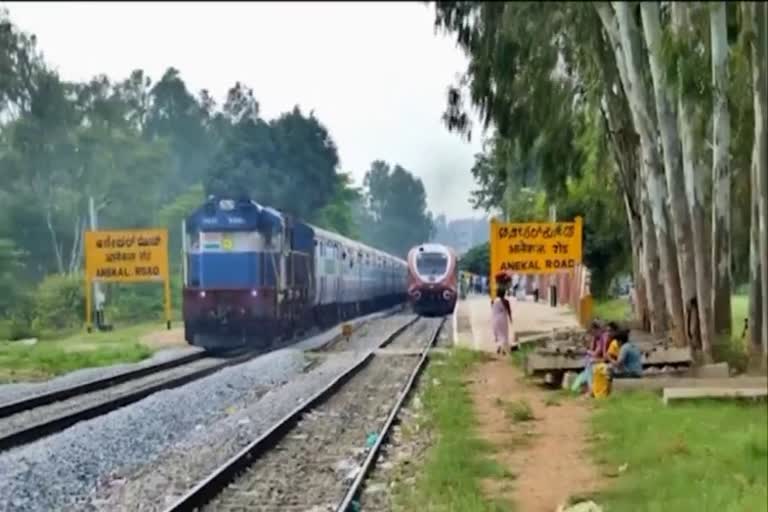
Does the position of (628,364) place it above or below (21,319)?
below

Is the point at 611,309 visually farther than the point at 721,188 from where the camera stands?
Yes

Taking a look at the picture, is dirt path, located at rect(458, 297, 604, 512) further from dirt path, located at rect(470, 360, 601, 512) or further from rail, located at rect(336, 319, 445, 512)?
rail, located at rect(336, 319, 445, 512)

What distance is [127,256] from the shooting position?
27.8 meters

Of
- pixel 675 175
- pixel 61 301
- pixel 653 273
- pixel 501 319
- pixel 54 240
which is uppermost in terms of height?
pixel 54 240

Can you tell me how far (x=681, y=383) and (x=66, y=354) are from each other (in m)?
14.9

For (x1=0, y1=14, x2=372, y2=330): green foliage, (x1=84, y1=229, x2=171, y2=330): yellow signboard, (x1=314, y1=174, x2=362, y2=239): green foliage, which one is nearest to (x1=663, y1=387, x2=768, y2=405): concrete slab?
(x1=0, y1=14, x2=372, y2=330): green foliage

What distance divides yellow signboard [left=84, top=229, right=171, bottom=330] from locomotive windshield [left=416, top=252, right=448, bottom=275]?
18.4 metres

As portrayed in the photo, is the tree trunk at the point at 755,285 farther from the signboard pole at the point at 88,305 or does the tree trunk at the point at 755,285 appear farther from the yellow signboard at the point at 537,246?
the signboard pole at the point at 88,305

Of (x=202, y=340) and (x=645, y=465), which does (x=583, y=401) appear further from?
(x=202, y=340)

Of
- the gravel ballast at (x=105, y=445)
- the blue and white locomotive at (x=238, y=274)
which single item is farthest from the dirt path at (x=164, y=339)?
the gravel ballast at (x=105, y=445)

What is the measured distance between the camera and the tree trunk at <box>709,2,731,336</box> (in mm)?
11969

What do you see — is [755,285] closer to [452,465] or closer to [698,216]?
[452,465]

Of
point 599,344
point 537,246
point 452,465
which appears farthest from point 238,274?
point 452,465

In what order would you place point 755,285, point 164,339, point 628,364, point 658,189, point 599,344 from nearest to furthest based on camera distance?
1. point 755,285
2. point 628,364
3. point 658,189
4. point 599,344
5. point 164,339
